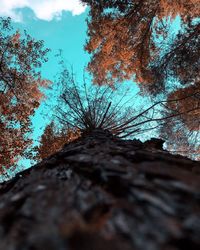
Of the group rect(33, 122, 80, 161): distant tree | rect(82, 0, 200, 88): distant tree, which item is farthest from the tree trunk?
rect(82, 0, 200, 88): distant tree

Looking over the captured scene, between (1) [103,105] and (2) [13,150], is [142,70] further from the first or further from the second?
(2) [13,150]

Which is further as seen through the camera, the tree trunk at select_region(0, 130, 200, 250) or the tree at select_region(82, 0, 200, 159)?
the tree at select_region(82, 0, 200, 159)

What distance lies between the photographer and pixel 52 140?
10516 mm

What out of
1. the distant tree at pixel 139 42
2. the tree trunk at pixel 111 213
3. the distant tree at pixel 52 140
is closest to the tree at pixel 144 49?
the distant tree at pixel 139 42

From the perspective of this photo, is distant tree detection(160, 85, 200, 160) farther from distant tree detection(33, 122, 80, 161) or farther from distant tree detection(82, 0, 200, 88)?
distant tree detection(33, 122, 80, 161)

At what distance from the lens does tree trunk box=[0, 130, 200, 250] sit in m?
1.10

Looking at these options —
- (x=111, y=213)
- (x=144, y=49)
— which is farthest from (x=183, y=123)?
(x=111, y=213)

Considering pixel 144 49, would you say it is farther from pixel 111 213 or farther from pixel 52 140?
pixel 111 213

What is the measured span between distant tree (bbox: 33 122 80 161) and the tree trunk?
8.16 m

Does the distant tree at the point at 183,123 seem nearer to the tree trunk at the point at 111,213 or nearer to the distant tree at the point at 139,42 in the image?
the distant tree at the point at 139,42

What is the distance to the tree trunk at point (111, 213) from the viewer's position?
1.10m

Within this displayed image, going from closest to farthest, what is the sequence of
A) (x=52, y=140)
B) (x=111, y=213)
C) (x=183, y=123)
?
1. (x=111, y=213)
2. (x=52, y=140)
3. (x=183, y=123)

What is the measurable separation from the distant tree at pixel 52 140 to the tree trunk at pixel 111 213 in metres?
8.16

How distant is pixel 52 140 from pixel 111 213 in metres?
9.37
